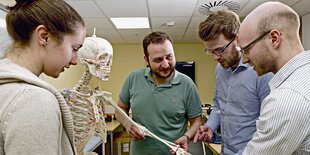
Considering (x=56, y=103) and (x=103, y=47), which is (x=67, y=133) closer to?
(x=56, y=103)

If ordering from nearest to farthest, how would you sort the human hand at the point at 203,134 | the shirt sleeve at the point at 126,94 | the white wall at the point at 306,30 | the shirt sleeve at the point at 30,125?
the shirt sleeve at the point at 30,125 → the human hand at the point at 203,134 → the shirt sleeve at the point at 126,94 → the white wall at the point at 306,30

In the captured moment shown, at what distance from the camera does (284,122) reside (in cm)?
84

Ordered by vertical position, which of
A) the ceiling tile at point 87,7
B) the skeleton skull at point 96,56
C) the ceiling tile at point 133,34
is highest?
the ceiling tile at point 87,7

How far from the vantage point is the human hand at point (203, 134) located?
1668 millimetres

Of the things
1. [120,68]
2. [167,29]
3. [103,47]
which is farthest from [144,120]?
[120,68]

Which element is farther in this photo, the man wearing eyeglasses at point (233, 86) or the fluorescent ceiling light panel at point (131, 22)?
the fluorescent ceiling light panel at point (131, 22)

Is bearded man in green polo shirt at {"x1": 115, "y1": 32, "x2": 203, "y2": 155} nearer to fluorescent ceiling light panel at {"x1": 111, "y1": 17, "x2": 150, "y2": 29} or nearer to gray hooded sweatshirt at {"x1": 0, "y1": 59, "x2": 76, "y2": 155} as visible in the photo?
gray hooded sweatshirt at {"x1": 0, "y1": 59, "x2": 76, "y2": 155}

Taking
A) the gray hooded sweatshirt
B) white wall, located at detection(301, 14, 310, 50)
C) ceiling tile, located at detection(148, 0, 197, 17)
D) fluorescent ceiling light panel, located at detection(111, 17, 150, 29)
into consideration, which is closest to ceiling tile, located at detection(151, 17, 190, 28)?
fluorescent ceiling light panel, located at detection(111, 17, 150, 29)

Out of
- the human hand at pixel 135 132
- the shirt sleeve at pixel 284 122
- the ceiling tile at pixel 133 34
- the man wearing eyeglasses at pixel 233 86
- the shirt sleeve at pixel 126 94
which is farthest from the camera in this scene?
the ceiling tile at pixel 133 34

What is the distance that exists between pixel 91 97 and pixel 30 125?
34.4 inches

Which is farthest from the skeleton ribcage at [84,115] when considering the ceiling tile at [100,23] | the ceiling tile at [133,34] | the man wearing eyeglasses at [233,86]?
the ceiling tile at [133,34]

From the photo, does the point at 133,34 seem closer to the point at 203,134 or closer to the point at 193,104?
the point at 193,104

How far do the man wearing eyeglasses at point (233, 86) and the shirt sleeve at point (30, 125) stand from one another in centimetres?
106

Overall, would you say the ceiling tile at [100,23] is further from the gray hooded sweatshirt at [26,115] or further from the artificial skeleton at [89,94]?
the gray hooded sweatshirt at [26,115]
